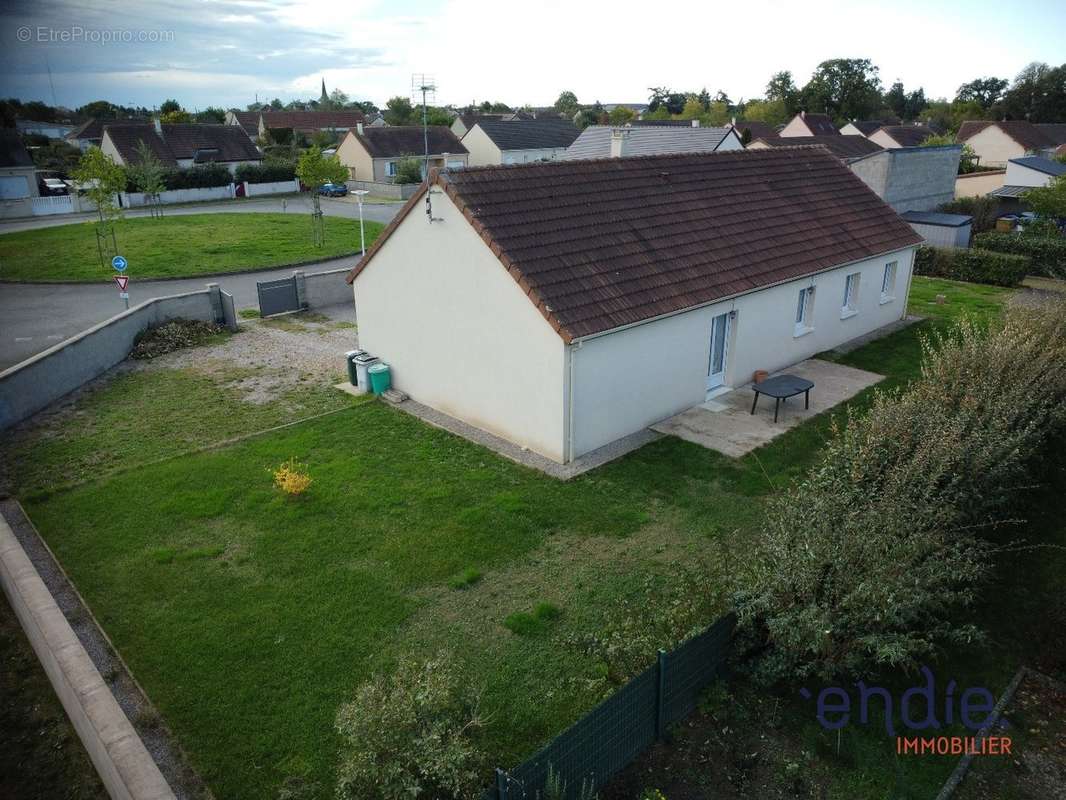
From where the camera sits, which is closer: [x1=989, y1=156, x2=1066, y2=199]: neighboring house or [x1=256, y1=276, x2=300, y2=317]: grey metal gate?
[x1=256, y1=276, x2=300, y2=317]: grey metal gate

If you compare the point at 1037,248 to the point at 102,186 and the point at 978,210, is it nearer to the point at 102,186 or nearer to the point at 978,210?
the point at 978,210

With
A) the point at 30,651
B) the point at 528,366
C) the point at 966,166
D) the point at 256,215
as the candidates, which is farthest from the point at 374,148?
the point at 30,651

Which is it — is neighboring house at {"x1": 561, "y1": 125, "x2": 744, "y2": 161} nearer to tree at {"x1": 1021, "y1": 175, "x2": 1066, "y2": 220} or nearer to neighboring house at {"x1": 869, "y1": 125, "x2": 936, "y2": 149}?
tree at {"x1": 1021, "y1": 175, "x2": 1066, "y2": 220}

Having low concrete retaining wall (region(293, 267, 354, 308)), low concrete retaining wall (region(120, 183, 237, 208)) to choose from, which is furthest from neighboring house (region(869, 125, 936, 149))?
low concrete retaining wall (region(293, 267, 354, 308))

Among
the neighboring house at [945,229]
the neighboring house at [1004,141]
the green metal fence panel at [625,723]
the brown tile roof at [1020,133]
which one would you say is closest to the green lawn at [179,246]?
the neighboring house at [945,229]

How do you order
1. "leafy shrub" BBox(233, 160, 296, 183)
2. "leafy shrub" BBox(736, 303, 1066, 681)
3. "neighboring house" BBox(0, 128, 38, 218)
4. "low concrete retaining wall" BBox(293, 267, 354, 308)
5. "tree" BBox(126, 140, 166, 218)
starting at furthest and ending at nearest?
"leafy shrub" BBox(233, 160, 296, 183)
"neighboring house" BBox(0, 128, 38, 218)
"tree" BBox(126, 140, 166, 218)
"low concrete retaining wall" BBox(293, 267, 354, 308)
"leafy shrub" BBox(736, 303, 1066, 681)

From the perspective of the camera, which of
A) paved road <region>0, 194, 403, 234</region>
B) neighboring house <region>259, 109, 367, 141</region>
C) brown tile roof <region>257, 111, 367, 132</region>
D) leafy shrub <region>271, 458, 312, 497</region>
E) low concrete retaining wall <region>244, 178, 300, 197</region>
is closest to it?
leafy shrub <region>271, 458, 312, 497</region>

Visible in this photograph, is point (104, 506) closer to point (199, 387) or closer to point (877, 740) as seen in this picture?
point (199, 387)
